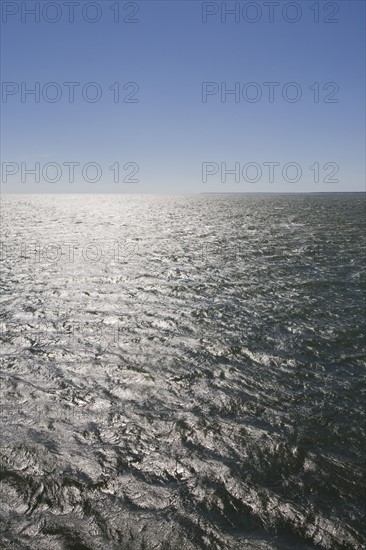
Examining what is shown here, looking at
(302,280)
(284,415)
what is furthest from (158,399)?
(302,280)

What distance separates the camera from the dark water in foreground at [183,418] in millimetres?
7449

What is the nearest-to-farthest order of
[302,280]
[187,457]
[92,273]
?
1. [187,457]
2. [302,280]
3. [92,273]

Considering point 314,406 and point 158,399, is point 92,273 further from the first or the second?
point 314,406

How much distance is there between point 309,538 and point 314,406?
4.85 m

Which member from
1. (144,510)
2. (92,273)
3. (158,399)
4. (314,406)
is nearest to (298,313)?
(314,406)

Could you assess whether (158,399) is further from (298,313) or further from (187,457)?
(298,313)

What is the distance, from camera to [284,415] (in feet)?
36.6

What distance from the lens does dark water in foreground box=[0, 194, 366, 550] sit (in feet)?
24.4

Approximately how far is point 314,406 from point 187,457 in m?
4.74

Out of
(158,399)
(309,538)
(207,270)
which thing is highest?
(207,270)

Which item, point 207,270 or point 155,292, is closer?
point 155,292

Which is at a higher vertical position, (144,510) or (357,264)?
(357,264)

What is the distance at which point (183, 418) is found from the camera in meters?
10.9

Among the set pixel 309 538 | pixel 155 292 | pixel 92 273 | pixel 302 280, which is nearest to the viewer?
pixel 309 538
